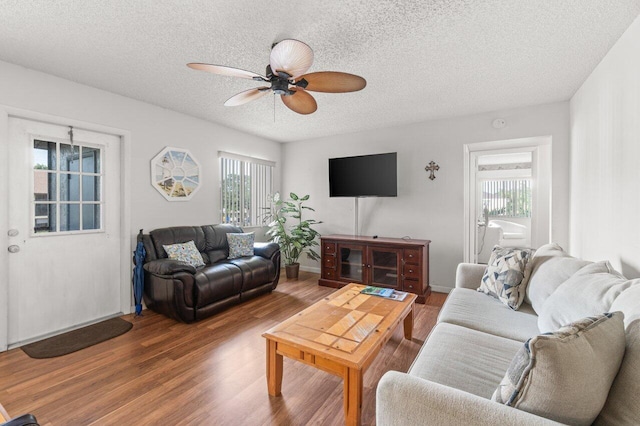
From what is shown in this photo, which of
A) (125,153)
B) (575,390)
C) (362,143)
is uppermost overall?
(362,143)

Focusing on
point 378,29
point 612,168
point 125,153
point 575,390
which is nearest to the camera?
point 575,390

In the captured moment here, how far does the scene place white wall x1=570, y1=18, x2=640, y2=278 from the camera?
1.81 m

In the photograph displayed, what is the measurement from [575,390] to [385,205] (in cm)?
367

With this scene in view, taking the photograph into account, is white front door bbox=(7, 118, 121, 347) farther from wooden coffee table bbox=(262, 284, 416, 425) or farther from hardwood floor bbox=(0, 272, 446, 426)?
wooden coffee table bbox=(262, 284, 416, 425)

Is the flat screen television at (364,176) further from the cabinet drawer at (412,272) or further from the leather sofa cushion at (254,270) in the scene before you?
the leather sofa cushion at (254,270)

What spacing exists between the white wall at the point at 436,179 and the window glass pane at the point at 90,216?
3.09 metres

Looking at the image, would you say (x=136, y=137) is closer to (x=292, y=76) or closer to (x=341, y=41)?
(x=292, y=76)

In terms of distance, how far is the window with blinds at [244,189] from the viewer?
4430mm

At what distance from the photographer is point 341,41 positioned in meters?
2.06

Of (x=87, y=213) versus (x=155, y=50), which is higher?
(x=155, y=50)

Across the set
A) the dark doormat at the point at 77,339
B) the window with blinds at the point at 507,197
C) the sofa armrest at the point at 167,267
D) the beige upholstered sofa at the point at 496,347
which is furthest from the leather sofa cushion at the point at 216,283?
the window with blinds at the point at 507,197

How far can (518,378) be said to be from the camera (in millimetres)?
898

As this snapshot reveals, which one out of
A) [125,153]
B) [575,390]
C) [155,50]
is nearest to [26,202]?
[125,153]

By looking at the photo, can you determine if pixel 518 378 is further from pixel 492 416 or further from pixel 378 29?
pixel 378 29
